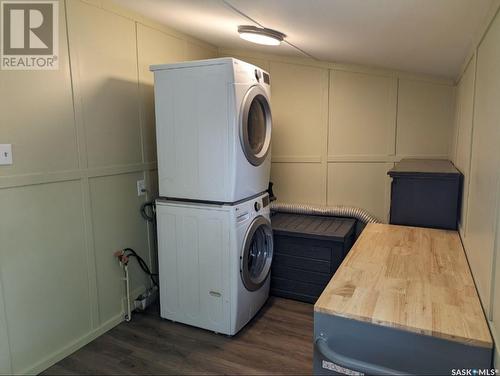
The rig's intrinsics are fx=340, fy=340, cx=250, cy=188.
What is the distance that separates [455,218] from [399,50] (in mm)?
1224

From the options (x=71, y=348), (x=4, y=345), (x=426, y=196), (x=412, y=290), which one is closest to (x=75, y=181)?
(x=4, y=345)

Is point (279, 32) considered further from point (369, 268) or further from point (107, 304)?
point (107, 304)

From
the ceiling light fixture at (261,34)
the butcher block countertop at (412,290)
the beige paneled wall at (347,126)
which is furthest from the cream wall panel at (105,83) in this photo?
the butcher block countertop at (412,290)

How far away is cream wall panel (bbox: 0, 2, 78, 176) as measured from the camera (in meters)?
1.89

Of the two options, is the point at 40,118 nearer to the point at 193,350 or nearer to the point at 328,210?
the point at 193,350

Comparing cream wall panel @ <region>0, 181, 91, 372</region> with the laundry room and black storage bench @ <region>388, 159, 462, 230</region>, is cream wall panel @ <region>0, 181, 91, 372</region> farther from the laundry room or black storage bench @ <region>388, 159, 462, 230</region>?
black storage bench @ <region>388, 159, 462, 230</region>

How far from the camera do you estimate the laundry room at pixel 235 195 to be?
1379 mm

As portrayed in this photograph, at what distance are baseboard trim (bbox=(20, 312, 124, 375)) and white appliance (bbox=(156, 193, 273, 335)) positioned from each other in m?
0.38

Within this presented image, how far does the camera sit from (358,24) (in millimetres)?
1768

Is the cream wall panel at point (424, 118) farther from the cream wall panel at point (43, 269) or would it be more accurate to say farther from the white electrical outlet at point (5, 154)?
the white electrical outlet at point (5, 154)

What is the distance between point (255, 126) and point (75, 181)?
135cm

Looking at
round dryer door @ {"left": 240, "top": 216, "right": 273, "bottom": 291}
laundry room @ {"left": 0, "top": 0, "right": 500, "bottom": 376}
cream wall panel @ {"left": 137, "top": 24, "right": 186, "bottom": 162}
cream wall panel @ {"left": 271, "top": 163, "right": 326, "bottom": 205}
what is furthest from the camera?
cream wall panel @ {"left": 271, "top": 163, "right": 326, "bottom": 205}

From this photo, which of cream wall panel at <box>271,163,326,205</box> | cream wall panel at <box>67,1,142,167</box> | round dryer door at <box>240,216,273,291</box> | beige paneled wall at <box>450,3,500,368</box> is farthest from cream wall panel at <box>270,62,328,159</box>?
beige paneled wall at <box>450,3,500,368</box>

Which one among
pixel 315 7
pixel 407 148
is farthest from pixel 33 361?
pixel 407 148
